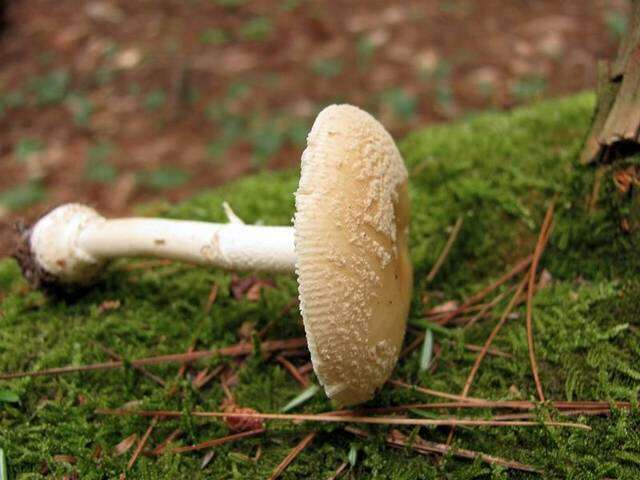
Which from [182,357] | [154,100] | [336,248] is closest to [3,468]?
[182,357]

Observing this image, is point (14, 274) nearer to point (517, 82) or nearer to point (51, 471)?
point (51, 471)

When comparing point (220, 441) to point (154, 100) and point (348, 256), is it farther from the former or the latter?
point (154, 100)

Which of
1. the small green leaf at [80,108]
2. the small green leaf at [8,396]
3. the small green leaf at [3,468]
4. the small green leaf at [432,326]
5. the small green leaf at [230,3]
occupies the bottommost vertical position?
the small green leaf at [80,108]

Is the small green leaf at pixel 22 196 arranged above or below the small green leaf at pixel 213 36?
below

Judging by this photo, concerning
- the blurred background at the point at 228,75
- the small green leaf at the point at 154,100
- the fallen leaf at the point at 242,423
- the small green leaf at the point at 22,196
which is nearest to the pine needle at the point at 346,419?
the fallen leaf at the point at 242,423

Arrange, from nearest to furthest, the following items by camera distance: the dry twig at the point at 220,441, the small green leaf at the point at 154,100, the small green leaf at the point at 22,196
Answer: the dry twig at the point at 220,441, the small green leaf at the point at 22,196, the small green leaf at the point at 154,100

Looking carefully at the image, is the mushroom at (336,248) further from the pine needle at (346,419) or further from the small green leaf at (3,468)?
the small green leaf at (3,468)
